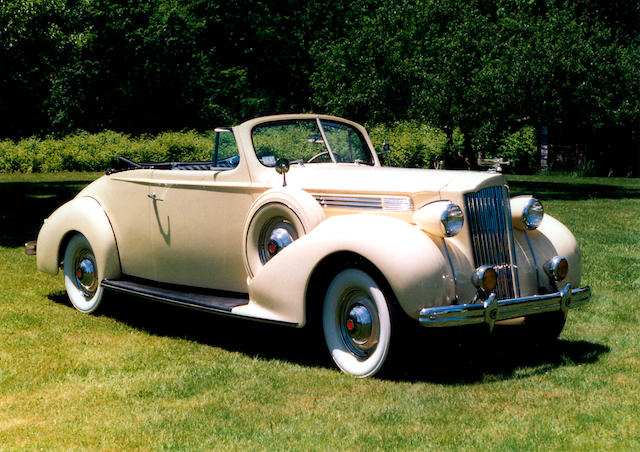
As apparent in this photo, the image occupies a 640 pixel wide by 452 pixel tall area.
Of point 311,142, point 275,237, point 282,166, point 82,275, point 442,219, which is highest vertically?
point 311,142

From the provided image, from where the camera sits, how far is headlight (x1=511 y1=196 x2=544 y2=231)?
20.1ft

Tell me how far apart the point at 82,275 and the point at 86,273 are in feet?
0.27

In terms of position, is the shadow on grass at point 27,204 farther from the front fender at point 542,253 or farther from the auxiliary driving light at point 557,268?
the auxiliary driving light at point 557,268

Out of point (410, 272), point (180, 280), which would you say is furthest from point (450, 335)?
point (180, 280)

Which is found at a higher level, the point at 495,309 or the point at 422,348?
the point at 495,309

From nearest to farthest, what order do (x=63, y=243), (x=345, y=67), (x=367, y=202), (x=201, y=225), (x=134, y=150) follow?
(x=367, y=202) → (x=201, y=225) → (x=63, y=243) → (x=345, y=67) → (x=134, y=150)

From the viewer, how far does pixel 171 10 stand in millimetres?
36719

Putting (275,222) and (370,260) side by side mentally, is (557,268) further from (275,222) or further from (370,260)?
(275,222)

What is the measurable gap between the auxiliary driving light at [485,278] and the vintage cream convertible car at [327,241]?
0.03 ft

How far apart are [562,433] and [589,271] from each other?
5333 millimetres

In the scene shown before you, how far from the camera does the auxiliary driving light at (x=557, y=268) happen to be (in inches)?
232

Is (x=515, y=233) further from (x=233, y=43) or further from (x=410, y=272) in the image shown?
(x=233, y=43)

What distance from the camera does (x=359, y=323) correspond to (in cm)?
554

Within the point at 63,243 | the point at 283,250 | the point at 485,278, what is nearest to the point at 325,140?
the point at 283,250
